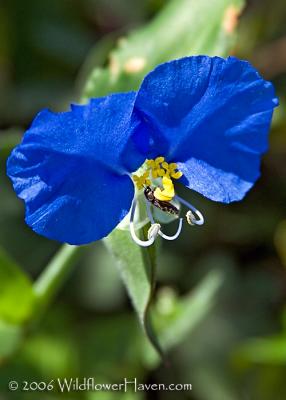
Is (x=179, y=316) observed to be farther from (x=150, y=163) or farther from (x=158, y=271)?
(x=150, y=163)

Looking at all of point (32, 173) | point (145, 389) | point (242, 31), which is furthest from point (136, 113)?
point (242, 31)

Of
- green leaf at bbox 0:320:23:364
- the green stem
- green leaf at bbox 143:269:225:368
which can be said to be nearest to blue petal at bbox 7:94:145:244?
the green stem

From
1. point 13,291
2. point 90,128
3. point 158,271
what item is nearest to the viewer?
point 90,128

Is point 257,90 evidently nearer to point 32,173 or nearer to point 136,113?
point 136,113

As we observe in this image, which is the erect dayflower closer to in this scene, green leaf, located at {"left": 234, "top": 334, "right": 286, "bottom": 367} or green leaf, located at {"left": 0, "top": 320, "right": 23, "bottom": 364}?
green leaf, located at {"left": 0, "top": 320, "right": 23, "bottom": 364}

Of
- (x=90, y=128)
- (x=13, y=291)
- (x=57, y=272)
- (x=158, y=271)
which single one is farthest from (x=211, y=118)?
(x=158, y=271)

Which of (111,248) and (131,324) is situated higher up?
(111,248)
